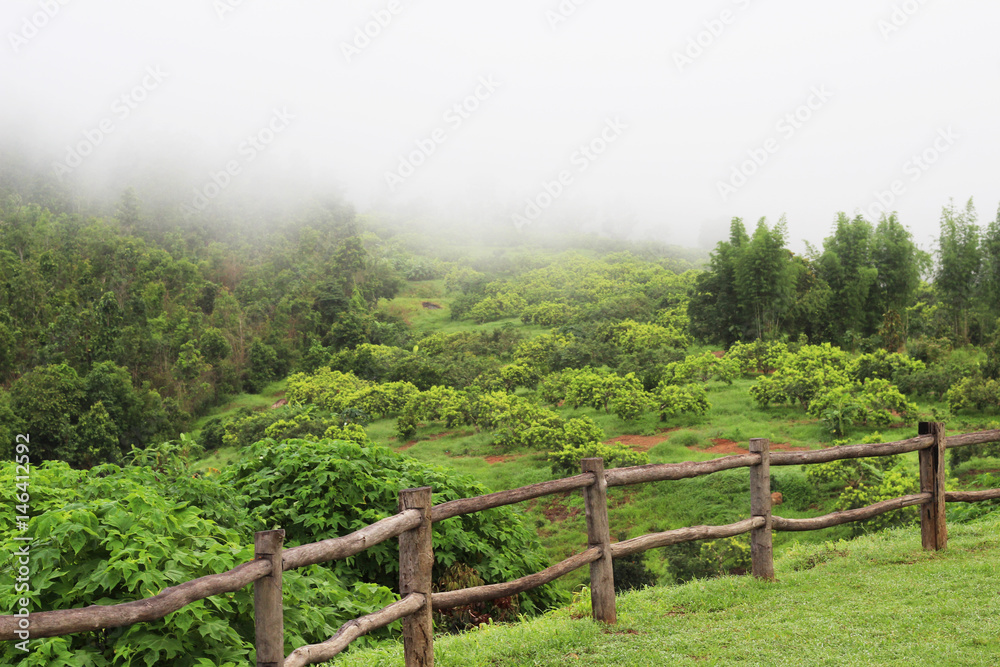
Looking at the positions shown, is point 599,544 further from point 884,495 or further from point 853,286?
point 853,286

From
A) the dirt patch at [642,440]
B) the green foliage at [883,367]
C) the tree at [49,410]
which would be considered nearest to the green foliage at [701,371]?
the green foliage at [883,367]

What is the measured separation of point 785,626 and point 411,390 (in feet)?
79.2

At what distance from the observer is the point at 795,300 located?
29859 mm

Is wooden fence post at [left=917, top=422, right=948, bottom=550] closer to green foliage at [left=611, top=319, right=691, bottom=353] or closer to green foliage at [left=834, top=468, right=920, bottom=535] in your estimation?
green foliage at [left=834, top=468, right=920, bottom=535]

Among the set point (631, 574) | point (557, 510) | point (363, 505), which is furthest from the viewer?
point (557, 510)

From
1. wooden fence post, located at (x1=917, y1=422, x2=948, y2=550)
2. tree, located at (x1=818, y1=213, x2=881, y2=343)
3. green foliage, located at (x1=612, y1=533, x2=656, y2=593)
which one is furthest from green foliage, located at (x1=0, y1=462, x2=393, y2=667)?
tree, located at (x1=818, y1=213, x2=881, y2=343)

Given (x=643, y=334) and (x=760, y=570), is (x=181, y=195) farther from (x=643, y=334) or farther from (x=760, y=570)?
(x=760, y=570)

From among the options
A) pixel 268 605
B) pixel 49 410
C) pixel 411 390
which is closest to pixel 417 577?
pixel 268 605

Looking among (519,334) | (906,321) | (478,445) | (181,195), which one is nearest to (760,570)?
(478,445)

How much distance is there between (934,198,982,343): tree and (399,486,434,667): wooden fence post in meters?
31.5

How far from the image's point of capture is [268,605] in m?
2.64

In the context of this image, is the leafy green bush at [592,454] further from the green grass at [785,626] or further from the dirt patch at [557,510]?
the green grass at [785,626]

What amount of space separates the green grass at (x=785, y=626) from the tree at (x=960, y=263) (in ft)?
93.5

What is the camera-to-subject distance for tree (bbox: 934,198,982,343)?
93.0 feet
